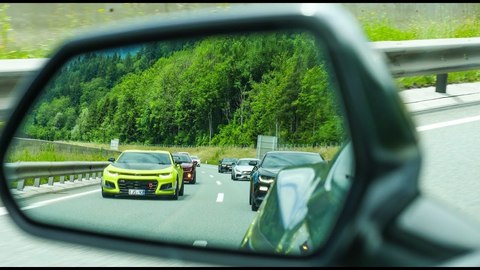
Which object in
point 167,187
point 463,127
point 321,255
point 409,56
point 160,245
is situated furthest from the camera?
point 409,56

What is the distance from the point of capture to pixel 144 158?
2.62 m

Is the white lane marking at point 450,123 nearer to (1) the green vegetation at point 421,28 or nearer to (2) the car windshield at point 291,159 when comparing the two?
(1) the green vegetation at point 421,28

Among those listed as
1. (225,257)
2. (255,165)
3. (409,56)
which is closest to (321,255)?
(225,257)

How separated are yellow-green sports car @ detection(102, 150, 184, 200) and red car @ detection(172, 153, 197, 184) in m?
0.02

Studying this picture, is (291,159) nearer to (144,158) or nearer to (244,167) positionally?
(244,167)

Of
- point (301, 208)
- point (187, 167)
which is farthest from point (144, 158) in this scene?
point (301, 208)

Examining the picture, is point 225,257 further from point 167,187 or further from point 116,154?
point 116,154

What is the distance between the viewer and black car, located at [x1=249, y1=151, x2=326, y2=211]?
94.6 inches

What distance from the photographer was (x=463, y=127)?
11.4m

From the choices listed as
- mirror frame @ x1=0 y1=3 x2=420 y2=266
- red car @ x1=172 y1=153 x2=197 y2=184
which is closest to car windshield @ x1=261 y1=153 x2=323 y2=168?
red car @ x1=172 y1=153 x2=197 y2=184

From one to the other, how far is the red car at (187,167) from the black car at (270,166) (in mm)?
198

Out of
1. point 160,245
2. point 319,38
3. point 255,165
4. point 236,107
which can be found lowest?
point 160,245

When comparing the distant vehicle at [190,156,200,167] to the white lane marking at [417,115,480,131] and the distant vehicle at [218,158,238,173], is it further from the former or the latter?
the white lane marking at [417,115,480,131]

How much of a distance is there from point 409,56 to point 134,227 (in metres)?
11.0
